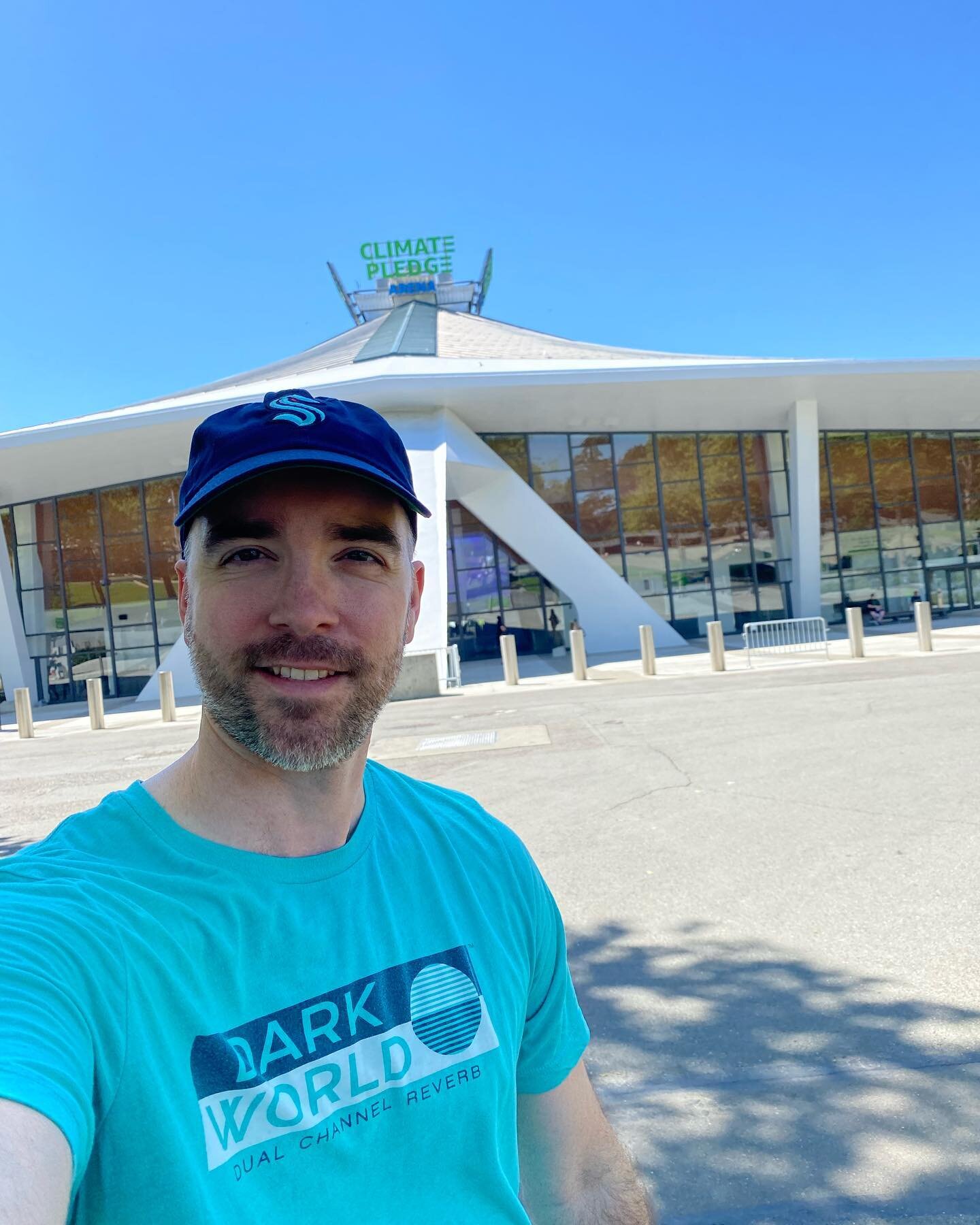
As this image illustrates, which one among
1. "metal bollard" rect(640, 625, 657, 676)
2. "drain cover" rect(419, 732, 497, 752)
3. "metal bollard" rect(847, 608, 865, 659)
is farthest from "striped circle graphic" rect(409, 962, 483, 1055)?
"metal bollard" rect(847, 608, 865, 659)

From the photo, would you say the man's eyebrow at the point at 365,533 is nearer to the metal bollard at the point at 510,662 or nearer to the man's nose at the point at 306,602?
the man's nose at the point at 306,602

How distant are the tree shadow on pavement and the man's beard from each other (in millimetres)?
1915

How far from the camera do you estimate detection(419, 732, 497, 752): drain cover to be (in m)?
10.2

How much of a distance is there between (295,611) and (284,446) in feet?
0.93

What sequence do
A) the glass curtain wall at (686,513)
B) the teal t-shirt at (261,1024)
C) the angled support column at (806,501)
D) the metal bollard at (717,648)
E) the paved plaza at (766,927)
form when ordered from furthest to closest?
the glass curtain wall at (686,513)
the angled support column at (806,501)
the metal bollard at (717,648)
the paved plaza at (766,927)
the teal t-shirt at (261,1024)

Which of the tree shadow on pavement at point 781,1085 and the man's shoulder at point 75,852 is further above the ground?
the man's shoulder at point 75,852

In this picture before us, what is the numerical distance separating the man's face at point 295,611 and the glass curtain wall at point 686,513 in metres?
25.7

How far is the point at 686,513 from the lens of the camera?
2764cm

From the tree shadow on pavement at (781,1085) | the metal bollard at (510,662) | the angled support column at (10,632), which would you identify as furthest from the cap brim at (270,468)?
the angled support column at (10,632)

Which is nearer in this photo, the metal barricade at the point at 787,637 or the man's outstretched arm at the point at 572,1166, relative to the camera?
the man's outstretched arm at the point at 572,1166

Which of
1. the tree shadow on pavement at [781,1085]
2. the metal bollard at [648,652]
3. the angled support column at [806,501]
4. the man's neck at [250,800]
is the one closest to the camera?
the man's neck at [250,800]

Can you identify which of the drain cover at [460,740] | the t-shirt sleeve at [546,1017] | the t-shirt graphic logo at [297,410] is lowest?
the drain cover at [460,740]

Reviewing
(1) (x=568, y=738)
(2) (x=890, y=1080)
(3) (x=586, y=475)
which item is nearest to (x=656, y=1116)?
(2) (x=890, y=1080)

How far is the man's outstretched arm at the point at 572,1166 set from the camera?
1.54m
